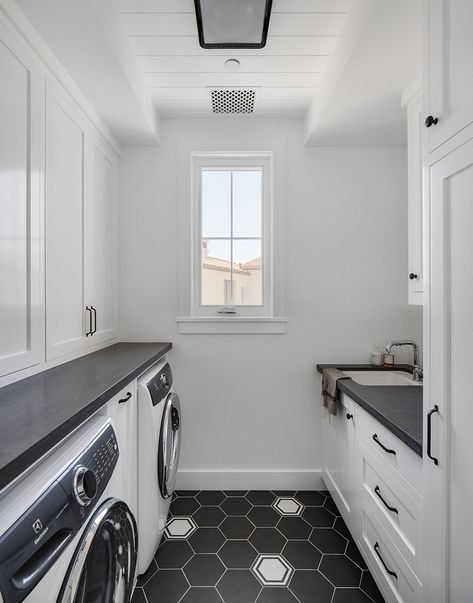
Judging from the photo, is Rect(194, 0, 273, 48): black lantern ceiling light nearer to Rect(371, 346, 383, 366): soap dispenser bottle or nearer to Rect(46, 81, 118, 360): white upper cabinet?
Rect(46, 81, 118, 360): white upper cabinet

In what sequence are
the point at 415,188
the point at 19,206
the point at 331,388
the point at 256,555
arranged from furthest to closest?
the point at 331,388 < the point at 256,555 < the point at 415,188 < the point at 19,206

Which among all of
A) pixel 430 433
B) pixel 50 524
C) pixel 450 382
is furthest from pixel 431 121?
pixel 50 524

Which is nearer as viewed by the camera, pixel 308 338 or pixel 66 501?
pixel 66 501

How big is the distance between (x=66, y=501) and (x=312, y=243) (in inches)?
77.6

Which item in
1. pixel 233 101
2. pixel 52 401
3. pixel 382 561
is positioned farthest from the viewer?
pixel 233 101

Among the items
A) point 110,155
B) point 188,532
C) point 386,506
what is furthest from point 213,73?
point 188,532

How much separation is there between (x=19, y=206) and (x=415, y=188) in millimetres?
1621

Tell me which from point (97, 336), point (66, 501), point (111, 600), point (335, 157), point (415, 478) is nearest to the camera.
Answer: point (66, 501)

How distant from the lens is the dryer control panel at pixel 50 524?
58 centimetres

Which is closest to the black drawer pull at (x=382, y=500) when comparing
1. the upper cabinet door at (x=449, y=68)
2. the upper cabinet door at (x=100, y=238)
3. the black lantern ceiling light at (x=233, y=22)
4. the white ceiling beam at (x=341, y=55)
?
the upper cabinet door at (x=449, y=68)

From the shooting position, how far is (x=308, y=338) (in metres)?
2.35

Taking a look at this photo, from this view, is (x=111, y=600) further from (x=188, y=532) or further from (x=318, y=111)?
(x=318, y=111)

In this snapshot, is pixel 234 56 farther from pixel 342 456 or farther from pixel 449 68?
pixel 342 456

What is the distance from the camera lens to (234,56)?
174cm
